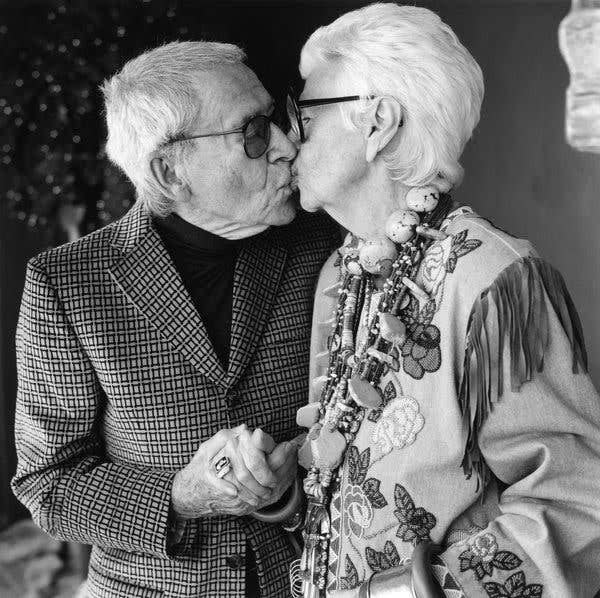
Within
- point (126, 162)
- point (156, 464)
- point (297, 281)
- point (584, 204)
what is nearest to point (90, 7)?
point (126, 162)

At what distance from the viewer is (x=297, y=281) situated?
1994 mm

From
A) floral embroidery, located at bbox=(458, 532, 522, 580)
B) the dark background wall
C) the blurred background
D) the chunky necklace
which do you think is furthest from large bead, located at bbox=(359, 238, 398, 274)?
the dark background wall

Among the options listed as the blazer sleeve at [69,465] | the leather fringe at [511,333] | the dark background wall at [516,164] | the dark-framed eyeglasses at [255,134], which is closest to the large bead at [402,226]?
the leather fringe at [511,333]

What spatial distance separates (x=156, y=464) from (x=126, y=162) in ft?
2.21

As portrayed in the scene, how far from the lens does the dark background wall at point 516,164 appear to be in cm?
437

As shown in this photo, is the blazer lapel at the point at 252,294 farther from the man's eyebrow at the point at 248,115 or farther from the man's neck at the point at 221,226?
the man's eyebrow at the point at 248,115

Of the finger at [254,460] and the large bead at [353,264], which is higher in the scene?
the large bead at [353,264]

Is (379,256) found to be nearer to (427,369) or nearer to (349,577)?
(427,369)

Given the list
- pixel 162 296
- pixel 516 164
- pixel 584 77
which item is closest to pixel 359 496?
pixel 162 296

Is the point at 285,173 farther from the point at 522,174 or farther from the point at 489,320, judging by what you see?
the point at 522,174

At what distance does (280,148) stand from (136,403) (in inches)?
24.4

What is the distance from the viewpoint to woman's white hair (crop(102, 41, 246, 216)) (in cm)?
182

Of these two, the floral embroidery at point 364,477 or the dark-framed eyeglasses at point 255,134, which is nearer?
the floral embroidery at point 364,477

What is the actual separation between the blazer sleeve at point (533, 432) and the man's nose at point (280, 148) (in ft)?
1.88
